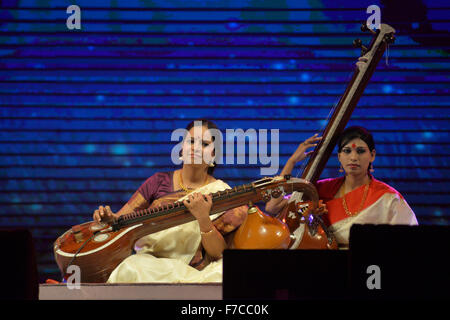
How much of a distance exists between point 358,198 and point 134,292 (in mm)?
1562

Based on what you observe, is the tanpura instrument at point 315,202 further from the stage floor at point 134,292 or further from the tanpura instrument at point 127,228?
the stage floor at point 134,292

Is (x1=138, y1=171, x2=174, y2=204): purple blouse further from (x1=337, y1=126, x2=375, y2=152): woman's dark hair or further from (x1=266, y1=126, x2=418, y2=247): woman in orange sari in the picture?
(x1=337, y1=126, x2=375, y2=152): woman's dark hair

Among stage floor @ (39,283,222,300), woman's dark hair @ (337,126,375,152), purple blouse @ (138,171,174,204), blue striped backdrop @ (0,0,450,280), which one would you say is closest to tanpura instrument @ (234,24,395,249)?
woman's dark hair @ (337,126,375,152)

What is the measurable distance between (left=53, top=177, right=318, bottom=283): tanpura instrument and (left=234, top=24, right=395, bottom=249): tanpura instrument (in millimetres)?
132

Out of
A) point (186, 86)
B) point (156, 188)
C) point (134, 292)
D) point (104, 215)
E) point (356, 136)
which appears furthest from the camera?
point (186, 86)

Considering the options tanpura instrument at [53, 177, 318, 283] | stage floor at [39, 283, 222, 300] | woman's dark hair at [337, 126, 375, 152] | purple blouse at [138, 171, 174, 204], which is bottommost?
stage floor at [39, 283, 222, 300]

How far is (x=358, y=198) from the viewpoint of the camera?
3398mm

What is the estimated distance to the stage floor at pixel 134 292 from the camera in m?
2.64

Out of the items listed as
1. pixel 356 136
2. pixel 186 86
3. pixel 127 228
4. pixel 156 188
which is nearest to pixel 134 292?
pixel 127 228

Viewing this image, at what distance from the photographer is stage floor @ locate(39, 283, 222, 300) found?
8.68ft

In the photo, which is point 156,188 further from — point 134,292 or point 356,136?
point 356,136
